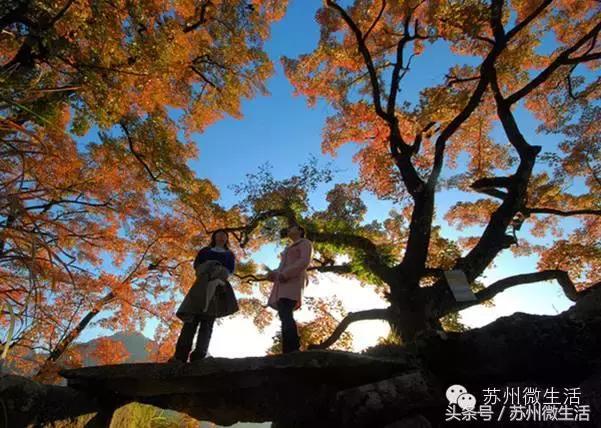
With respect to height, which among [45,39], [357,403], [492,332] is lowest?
[357,403]

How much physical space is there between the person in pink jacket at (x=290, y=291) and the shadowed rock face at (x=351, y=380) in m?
0.47

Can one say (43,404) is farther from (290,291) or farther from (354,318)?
(354,318)

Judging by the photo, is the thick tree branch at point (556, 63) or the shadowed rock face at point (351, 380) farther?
the thick tree branch at point (556, 63)

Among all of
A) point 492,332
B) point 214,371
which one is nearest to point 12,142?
point 214,371

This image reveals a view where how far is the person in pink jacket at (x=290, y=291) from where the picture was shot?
4.64 metres

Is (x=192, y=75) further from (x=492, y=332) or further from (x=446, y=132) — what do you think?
(x=492, y=332)

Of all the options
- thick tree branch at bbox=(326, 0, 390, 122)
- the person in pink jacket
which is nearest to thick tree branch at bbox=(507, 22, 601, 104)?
thick tree branch at bbox=(326, 0, 390, 122)

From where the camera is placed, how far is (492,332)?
393 cm

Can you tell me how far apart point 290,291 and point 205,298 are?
3.74 ft

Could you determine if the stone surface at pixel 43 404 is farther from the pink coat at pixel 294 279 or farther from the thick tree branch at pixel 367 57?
the thick tree branch at pixel 367 57

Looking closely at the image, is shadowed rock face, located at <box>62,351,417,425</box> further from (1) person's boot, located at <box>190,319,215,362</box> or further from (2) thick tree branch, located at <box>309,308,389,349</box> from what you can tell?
(2) thick tree branch, located at <box>309,308,389,349</box>

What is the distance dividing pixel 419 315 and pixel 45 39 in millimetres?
7801

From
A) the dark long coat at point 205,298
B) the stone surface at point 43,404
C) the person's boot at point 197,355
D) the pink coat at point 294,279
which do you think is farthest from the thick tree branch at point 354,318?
the stone surface at point 43,404

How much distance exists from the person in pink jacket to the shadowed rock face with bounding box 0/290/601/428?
0.47m
